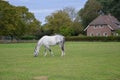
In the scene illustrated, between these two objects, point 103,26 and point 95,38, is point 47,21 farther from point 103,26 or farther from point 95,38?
point 95,38

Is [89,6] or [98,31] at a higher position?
[89,6]

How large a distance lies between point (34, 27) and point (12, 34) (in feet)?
58.9

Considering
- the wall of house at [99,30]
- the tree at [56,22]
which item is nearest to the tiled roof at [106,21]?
the wall of house at [99,30]

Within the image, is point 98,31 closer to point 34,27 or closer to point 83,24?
point 83,24

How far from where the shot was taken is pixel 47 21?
116m

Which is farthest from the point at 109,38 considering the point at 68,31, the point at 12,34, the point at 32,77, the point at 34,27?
the point at 32,77

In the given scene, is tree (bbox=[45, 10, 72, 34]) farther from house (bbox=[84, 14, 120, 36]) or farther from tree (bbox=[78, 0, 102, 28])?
house (bbox=[84, 14, 120, 36])

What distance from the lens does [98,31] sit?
346 ft

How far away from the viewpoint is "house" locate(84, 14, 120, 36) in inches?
4065

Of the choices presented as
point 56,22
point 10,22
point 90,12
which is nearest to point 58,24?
point 56,22

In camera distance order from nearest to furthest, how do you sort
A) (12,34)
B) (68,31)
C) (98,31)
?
(12,34) < (68,31) < (98,31)

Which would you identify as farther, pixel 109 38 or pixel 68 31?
pixel 68 31

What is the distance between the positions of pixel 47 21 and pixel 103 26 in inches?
896

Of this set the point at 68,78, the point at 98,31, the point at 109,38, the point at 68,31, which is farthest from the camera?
the point at 98,31
